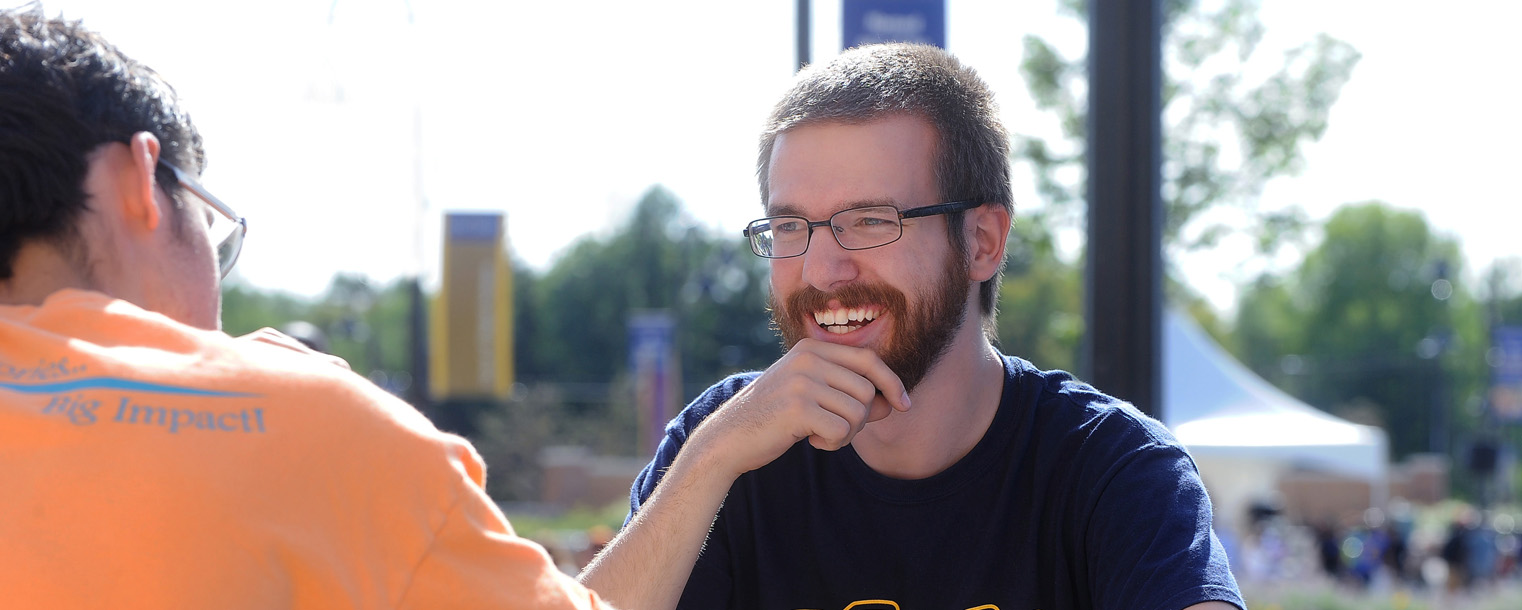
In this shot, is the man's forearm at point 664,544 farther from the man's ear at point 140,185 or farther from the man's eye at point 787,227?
the man's ear at point 140,185

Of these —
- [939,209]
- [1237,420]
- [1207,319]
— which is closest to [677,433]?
[939,209]

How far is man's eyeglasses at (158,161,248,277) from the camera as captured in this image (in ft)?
5.45

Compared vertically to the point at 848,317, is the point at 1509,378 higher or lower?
lower

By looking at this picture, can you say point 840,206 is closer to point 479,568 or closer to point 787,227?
point 787,227

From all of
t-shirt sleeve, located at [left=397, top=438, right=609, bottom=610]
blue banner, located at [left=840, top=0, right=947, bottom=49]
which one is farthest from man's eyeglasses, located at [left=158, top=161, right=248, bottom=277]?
blue banner, located at [left=840, top=0, right=947, bottom=49]

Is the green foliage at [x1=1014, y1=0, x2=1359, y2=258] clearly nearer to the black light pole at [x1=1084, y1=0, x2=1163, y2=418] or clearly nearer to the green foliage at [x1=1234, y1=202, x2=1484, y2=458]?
the black light pole at [x1=1084, y1=0, x2=1163, y2=418]

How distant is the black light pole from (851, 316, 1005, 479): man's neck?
6.89 feet

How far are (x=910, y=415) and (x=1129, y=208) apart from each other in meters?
2.30

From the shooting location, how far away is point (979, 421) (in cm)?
251

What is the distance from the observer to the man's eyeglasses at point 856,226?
94.5 inches

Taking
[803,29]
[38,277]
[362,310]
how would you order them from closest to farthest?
[38,277], [803,29], [362,310]

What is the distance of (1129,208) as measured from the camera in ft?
14.8

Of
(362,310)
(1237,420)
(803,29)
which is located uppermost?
(803,29)

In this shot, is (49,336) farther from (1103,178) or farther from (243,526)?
(1103,178)
